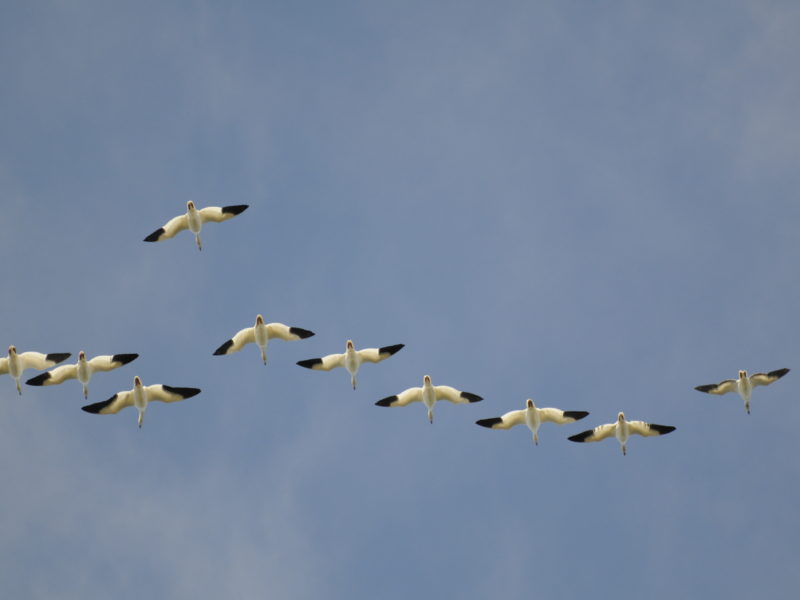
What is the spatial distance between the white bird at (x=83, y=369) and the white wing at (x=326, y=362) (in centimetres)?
636

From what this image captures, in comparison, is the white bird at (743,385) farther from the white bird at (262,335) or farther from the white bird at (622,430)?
the white bird at (262,335)

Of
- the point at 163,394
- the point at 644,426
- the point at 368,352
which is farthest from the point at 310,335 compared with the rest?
the point at 644,426

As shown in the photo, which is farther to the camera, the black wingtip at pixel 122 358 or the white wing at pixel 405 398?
the white wing at pixel 405 398

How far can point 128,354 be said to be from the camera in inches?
1607

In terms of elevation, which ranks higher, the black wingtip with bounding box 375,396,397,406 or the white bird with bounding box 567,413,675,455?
the black wingtip with bounding box 375,396,397,406

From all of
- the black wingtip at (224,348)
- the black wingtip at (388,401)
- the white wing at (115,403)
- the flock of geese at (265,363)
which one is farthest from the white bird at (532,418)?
the white wing at (115,403)

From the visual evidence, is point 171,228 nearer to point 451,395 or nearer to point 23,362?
point 23,362

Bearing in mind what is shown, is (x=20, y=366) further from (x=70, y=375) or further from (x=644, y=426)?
(x=644, y=426)

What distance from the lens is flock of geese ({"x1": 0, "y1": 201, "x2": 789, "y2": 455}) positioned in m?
41.0

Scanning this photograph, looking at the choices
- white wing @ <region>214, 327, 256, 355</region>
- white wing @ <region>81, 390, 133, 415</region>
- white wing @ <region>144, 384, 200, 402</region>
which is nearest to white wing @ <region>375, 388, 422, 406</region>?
white wing @ <region>214, 327, 256, 355</region>

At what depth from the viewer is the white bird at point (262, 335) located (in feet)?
137

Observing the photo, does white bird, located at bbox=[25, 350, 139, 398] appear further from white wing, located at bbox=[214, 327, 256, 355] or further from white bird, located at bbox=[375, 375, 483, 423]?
white bird, located at bbox=[375, 375, 483, 423]

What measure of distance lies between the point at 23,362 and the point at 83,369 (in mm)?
2331

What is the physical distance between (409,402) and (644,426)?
8799mm
